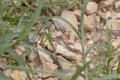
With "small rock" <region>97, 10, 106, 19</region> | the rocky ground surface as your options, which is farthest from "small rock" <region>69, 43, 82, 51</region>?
"small rock" <region>97, 10, 106, 19</region>

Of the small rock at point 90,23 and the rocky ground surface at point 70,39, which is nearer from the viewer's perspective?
the rocky ground surface at point 70,39

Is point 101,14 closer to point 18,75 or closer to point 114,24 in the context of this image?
point 114,24

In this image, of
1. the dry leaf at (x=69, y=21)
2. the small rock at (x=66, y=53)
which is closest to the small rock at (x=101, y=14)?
the dry leaf at (x=69, y=21)

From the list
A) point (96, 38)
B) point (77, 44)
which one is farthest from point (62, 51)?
point (96, 38)

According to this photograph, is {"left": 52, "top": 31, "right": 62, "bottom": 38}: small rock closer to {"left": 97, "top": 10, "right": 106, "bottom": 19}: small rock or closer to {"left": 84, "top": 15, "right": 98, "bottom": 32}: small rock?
{"left": 84, "top": 15, "right": 98, "bottom": 32}: small rock

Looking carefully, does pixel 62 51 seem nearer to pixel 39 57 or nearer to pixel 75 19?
pixel 39 57

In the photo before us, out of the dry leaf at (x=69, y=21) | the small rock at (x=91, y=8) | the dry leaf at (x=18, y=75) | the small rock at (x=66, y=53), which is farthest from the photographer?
the small rock at (x=91, y=8)

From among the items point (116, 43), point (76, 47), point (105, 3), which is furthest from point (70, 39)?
point (105, 3)

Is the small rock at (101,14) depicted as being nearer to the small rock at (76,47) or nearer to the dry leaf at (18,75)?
the small rock at (76,47)

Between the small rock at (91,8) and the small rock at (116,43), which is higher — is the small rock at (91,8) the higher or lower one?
the higher one
